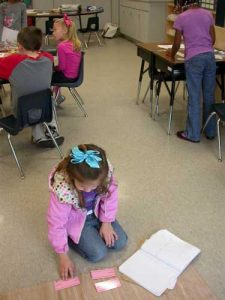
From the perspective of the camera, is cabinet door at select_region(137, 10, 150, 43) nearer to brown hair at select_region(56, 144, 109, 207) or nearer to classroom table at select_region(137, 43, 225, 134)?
classroom table at select_region(137, 43, 225, 134)

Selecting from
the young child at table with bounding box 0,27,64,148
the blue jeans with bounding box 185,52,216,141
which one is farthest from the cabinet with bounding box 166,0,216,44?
the young child at table with bounding box 0,27,64,148

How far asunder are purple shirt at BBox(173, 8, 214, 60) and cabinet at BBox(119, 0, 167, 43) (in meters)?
3.96

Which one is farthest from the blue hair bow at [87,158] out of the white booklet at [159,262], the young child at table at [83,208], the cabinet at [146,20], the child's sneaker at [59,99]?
the cabinet at [146,20]

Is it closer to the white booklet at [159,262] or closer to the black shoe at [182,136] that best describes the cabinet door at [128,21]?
the black shoe at [182,136]

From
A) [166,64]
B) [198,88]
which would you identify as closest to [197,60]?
[198,88]

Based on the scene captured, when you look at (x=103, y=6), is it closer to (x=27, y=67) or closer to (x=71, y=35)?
(x=71, y=35)

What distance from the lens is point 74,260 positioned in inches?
75.9

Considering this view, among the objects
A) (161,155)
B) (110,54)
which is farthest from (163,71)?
(110,54)

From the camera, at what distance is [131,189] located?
2.56m

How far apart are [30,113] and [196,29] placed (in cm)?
154

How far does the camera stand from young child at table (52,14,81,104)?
138 inches

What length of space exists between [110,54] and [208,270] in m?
5.51

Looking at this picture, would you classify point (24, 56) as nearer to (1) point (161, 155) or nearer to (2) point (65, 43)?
(2) point (65, 43)

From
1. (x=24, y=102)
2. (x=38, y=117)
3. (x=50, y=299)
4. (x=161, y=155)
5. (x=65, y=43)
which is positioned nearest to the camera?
(x=50, y=299)
